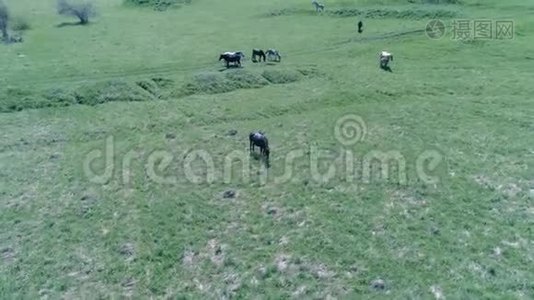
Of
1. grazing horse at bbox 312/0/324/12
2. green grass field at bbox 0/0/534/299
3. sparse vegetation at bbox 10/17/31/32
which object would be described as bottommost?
green grass field at bbox 0/0/534/299

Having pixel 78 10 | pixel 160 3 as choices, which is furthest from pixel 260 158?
pixel 160 3

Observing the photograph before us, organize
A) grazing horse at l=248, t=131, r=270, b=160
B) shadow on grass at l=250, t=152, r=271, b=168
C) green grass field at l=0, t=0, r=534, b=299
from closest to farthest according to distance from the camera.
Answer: green grass field at l=0, t=0, r=534, b=299 → shadow on grass at l=250, t=152, r=271, b=168 → grazing horse at l=248, t=131, r=270, b=160

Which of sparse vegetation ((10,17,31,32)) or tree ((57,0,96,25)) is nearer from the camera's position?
sparse vegetation ((10,17,31,32))

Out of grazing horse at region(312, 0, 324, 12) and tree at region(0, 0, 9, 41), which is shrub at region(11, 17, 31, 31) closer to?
tree at region(0, 0, 9, 41)

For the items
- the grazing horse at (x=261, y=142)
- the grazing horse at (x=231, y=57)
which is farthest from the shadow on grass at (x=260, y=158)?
the grazing horse at (x=231, y=57)

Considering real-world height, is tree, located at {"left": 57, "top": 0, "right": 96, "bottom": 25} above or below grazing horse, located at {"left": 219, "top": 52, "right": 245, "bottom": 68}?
above

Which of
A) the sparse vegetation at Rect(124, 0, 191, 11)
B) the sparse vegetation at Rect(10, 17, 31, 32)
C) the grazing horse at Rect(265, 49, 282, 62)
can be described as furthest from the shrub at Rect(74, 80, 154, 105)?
the sparse vegetation at Rect(124, 0, 191, 11)

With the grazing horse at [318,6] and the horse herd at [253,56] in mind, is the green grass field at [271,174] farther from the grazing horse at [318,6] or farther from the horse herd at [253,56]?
the grazing horse at [318,6]

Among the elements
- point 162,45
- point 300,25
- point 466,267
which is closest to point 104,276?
point 466,267

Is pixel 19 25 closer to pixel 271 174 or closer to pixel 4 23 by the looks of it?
pixel 4 23
